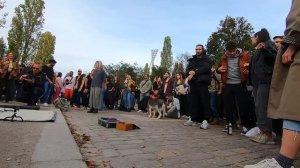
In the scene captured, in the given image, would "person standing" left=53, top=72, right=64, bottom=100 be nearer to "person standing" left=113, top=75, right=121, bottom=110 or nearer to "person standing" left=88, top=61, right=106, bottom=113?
"person standing" left=113, top=75, right=121, bottom=110

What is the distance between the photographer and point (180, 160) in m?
4.23

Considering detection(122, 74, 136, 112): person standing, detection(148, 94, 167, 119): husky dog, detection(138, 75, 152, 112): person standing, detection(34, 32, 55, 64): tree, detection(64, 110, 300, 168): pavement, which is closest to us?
detection(64, 110, 300, 168): pavement

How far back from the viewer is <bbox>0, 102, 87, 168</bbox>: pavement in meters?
3.62

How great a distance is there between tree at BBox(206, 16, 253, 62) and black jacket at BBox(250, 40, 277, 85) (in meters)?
39.2

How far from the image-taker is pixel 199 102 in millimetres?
9000

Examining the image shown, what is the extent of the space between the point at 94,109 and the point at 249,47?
34032mm

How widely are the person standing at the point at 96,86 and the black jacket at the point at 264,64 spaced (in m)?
7.71

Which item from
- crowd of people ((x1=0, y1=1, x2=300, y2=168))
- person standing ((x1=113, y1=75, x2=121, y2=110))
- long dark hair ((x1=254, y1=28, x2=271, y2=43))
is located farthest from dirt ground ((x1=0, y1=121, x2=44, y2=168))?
person standing ((x1=113, y1=75, x2=121, y2=110))

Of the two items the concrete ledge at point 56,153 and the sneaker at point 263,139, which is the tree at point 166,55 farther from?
the concrete ledge at point 56,153

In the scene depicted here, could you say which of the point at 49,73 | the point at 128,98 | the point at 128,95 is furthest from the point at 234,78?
the point at 128,95

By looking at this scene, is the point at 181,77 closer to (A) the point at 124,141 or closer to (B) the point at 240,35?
(A) the point at 124,141

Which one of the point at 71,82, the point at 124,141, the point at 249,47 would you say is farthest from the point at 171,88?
the point at 249,47

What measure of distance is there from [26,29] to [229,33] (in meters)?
28.9

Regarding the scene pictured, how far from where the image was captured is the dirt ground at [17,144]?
12.1 ft
